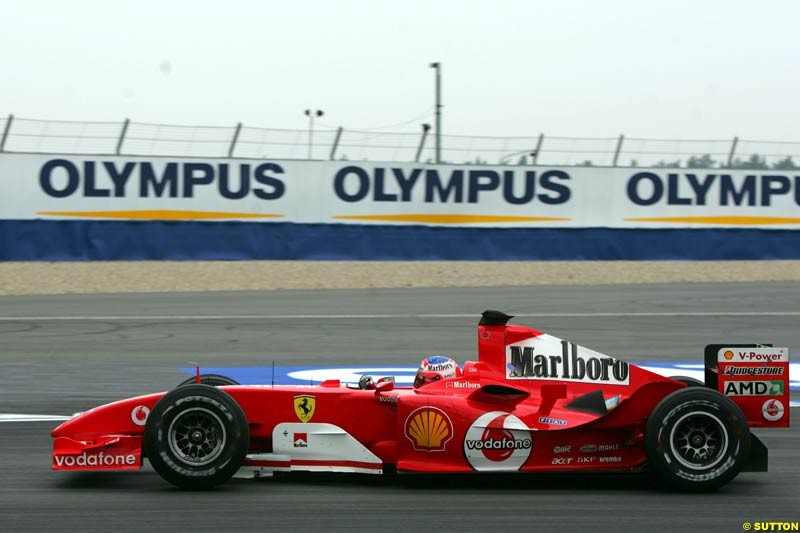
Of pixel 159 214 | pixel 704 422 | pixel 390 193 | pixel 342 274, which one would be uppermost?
pixel 390 193

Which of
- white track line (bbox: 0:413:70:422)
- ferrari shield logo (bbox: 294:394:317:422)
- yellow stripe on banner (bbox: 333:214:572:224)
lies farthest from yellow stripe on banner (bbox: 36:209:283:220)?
ferrari shield logo (bbox: 294:394:317:422)

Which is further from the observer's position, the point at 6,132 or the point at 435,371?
the point at 6,132

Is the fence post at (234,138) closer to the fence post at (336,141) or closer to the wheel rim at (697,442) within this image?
the fence post at (336,141)

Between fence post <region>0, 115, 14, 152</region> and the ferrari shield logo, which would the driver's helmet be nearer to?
the ferrari shield logo

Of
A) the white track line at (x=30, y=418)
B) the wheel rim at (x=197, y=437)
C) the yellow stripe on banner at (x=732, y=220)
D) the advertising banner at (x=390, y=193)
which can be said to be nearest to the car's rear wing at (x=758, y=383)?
the wheel rim at (x=197, y=437)

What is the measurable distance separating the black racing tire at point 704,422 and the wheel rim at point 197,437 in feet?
7.78

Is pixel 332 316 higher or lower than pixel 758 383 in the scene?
higher

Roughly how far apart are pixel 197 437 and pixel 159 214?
618 inches

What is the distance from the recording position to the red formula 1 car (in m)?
5.77

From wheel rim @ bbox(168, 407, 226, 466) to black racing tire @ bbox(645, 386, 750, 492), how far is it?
2370 mm

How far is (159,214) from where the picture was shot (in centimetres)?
2092

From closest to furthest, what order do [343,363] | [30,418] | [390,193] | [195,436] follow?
[195,436] < [30,418] < [343,363] < [390,193]

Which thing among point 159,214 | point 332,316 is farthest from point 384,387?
point 159,214

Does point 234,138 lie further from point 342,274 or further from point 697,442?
point 697,442
